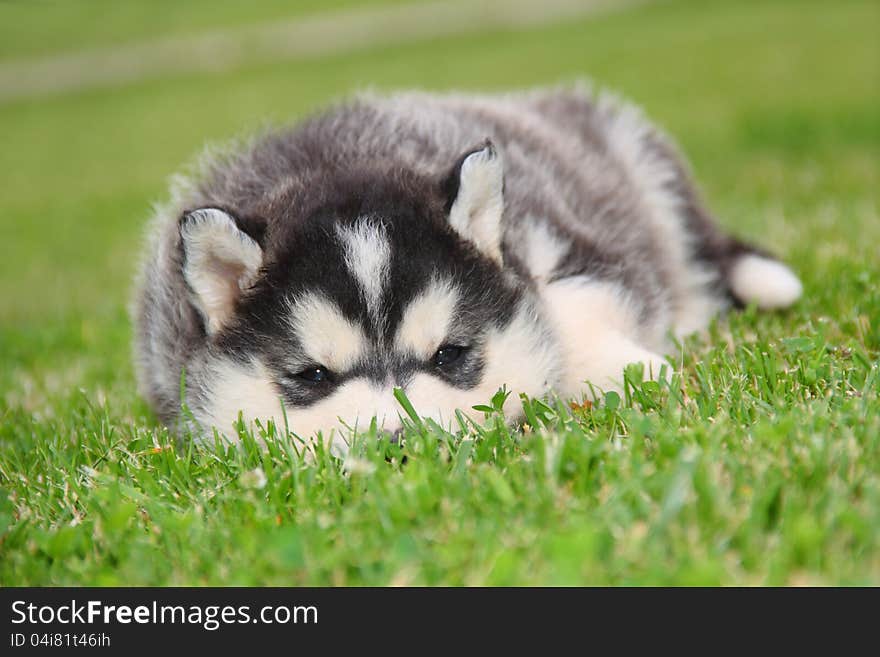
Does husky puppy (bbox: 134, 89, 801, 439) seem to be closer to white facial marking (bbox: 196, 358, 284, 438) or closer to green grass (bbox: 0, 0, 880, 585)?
white facial marking (bbox: 196, 358, 284, 438)

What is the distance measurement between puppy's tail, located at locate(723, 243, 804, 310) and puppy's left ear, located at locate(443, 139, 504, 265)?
1.63 metres

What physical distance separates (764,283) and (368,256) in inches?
93.6

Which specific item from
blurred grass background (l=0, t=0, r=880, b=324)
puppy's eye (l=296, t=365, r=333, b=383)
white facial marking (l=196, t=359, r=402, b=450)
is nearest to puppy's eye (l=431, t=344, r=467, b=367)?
white facial marking (l=196, t=359, r=402, b=450)

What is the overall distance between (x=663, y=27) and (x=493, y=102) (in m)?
19.9

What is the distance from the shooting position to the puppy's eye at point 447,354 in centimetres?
317

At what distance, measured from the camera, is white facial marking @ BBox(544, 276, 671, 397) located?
3564 millimetres

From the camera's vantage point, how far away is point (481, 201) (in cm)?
335

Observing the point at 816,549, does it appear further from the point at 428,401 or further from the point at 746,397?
the point at 428,401

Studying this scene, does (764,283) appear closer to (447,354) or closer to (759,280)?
(759,280)

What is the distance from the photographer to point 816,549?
204 centimetres

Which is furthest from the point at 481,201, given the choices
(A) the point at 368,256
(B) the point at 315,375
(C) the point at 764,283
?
(C) the point at 764,283

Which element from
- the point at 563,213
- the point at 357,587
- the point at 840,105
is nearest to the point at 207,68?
the point at 840,105

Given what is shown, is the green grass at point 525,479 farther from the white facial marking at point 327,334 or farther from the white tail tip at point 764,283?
the white facial marking at point 327,334
